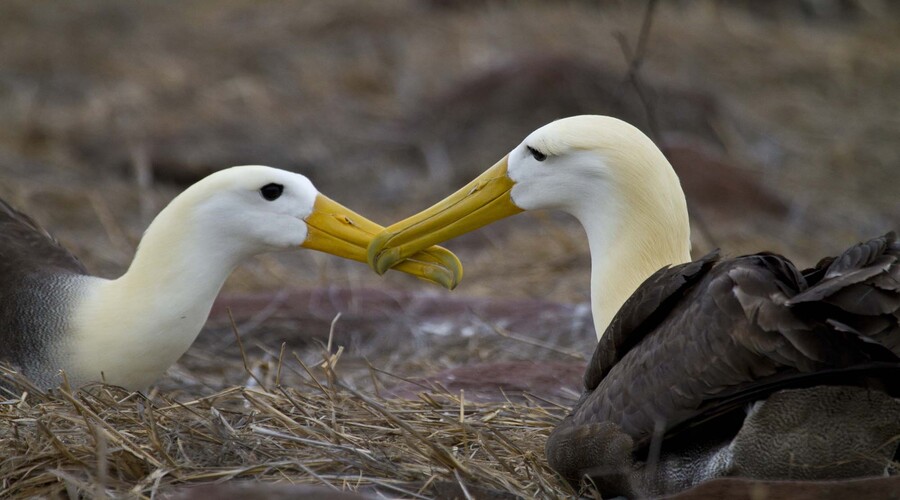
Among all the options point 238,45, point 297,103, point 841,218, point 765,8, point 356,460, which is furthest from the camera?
point 765,8

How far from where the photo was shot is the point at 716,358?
3697 millimetres

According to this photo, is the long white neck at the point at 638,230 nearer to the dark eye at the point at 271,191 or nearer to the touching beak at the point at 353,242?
the touching beak at the point at 353,242

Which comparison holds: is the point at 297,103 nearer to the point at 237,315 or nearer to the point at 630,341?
the point at 237,315

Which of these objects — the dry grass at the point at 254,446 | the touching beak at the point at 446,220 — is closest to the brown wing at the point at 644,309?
the dry grass at the point at 254,446

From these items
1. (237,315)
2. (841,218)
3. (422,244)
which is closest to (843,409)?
(422,244)

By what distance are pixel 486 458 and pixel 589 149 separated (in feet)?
3.83

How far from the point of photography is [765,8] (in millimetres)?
17250

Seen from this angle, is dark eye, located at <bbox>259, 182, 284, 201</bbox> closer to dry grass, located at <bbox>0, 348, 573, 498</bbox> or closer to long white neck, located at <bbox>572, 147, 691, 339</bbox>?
dry grass, located at <bbox>0, 348, 573, 498</bbox>

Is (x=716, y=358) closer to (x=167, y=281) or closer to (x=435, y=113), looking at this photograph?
(x=167, y=281)

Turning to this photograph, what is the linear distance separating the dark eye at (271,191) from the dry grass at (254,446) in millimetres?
753

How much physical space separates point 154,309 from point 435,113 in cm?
780

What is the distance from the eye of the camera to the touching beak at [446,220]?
512 cm

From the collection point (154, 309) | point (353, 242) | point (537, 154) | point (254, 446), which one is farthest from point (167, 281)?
point (537, 154)

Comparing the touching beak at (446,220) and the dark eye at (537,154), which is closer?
the dark eye at (537,154)
